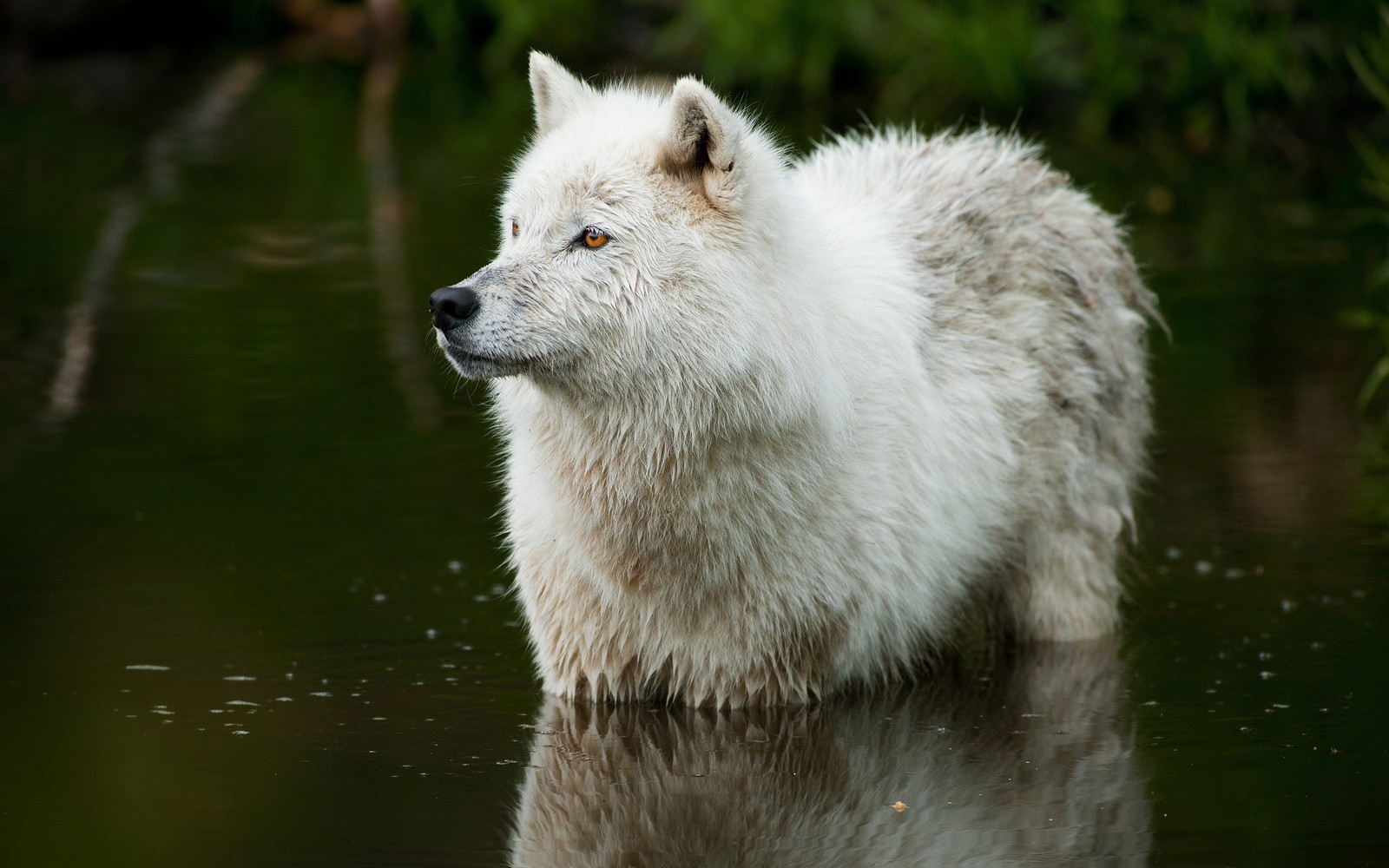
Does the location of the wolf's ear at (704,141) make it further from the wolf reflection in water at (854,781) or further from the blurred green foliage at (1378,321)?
the blurred green foliage at (1378,321)

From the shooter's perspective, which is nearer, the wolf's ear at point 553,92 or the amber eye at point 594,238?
the amber eye at point 594,238

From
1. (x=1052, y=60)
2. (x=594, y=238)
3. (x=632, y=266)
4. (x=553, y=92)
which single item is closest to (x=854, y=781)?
(x=632, y=266)

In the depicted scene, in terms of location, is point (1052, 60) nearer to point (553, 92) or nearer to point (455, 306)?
point (553, 92)

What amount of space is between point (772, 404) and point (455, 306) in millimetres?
1026

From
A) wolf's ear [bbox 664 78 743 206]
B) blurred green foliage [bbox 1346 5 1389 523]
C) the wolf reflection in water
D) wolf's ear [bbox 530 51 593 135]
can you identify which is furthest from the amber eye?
blurred green foliage [bbox 1346 5 1389 523]

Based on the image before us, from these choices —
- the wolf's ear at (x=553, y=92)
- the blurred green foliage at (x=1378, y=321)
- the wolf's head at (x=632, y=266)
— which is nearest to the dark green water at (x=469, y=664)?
the blurred green foliage at (x=1378, y=321)

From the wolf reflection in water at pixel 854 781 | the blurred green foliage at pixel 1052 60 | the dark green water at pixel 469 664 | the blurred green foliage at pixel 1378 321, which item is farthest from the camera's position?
the blurred green foliage at pixel 1052 60

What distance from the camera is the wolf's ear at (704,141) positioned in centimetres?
566

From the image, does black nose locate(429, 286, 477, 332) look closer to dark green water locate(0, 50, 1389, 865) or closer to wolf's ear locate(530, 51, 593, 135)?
wolf's ear locate(530, 51, 593, 135)

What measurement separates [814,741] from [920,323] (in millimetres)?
1544

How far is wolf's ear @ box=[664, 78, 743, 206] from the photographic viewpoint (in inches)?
223

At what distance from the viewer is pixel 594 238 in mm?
5758

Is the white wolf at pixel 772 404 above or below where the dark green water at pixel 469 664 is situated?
above

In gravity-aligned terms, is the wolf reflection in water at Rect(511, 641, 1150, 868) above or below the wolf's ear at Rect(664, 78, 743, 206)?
below
